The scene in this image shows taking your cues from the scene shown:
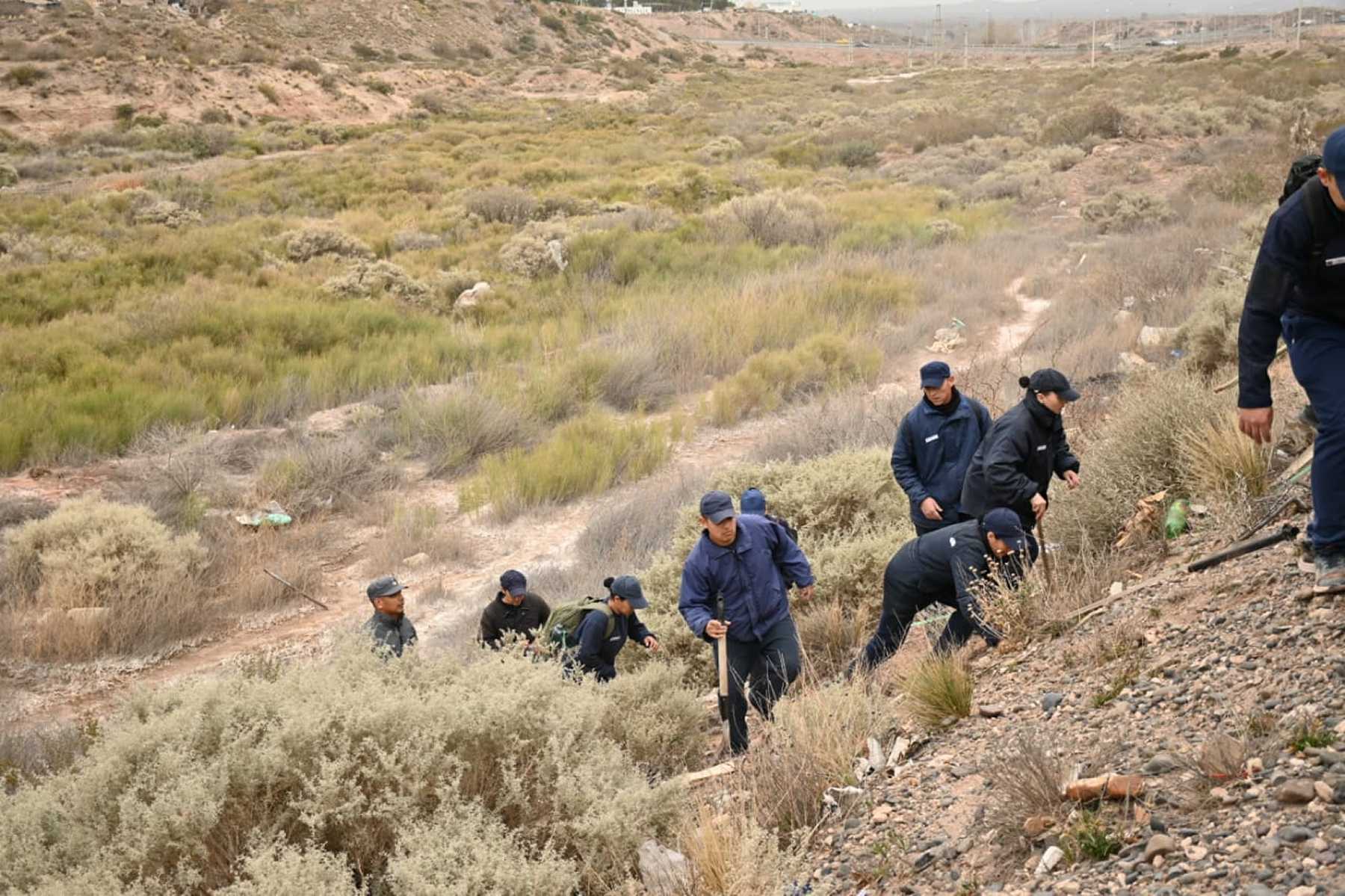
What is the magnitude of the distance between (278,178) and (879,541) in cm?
2501

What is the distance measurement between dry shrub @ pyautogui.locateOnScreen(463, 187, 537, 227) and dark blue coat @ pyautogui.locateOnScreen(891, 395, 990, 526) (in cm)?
1789

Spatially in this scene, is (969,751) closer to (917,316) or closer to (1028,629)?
(1028,629)

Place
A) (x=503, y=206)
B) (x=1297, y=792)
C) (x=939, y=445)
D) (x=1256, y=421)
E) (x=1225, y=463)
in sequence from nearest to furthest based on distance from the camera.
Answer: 1. (x=1297, y=792)
2. (x=1256, y=421)
3. (x=1225, y=463)
4. (x=939, y=445)
5. (x=503, y=206)

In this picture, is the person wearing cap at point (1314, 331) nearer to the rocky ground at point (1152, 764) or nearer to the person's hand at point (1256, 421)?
the person's hand at point (1256, 421)

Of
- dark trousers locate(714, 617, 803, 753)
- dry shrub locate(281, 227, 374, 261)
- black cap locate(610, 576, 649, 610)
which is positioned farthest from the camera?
dry shrub locate(281, 227, 374, 261)

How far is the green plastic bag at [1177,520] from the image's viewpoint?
6.11 m

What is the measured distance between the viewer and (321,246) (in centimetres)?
2000

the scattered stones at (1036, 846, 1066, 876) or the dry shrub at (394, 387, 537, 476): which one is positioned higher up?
the scattered stones at (1036, 846, 1066, 876)

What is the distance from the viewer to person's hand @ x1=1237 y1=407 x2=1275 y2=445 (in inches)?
154

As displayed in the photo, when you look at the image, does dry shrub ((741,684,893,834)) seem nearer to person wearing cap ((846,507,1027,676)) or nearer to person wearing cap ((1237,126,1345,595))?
person wearing cap ((846,507,1027,676))

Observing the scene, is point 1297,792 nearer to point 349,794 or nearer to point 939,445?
point 349,794

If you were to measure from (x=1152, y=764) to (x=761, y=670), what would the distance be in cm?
259

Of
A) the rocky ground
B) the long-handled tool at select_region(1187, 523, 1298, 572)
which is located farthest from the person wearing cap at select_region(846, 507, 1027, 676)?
the long-handled tool at select_region(1187, 523, 1298, 572)

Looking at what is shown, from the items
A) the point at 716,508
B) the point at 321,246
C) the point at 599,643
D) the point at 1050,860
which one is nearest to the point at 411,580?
the point at 599,643
